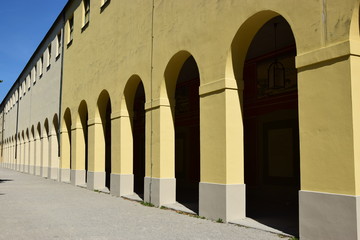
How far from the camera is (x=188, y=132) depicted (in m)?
18.4

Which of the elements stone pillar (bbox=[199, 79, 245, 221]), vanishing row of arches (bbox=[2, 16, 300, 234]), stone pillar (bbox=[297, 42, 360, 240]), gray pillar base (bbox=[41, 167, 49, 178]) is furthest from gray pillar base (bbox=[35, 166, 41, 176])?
stone pillar (bbox=[297, 42, 360, 240])

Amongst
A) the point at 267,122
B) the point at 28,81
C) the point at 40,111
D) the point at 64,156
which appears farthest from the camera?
the point at 28,81

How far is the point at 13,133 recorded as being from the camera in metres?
45.2

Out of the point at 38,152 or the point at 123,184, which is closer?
the point at 123,184

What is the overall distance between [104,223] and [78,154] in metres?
11.2

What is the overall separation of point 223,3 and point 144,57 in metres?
4.32

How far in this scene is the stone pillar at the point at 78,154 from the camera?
19.4 m

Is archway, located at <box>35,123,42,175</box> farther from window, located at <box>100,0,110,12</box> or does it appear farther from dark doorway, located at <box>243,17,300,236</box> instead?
dark doorway, located at <box>243,17,300,236</box>

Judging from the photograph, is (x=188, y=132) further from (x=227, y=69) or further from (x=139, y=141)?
(x=227, y=69)

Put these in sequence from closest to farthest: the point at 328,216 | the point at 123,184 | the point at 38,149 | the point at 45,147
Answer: the point at 328,216 → the point at 123,184 → the point at 45,147 → the point at 38,149

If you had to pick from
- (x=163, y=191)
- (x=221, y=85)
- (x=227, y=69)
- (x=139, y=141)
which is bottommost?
(x=163, y=191)

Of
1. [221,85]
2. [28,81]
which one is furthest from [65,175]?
[28,81]

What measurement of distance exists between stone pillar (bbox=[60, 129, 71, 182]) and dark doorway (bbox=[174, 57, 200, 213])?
21.7 ft

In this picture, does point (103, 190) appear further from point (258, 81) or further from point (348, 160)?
point (348, 160)
